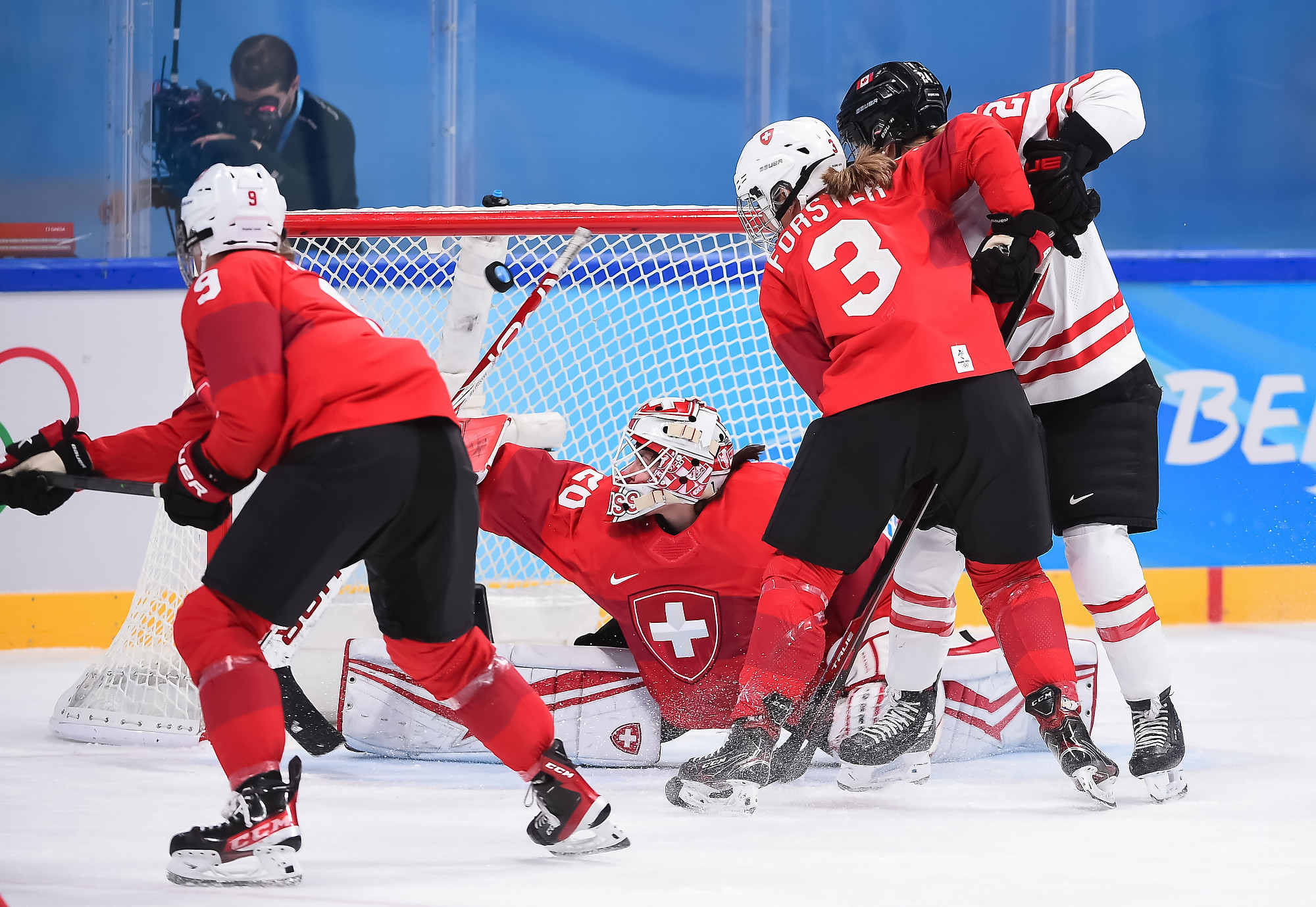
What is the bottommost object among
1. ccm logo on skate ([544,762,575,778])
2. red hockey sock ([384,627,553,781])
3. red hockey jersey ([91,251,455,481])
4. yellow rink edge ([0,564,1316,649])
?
yellow rink edge ([0,564,1316,649])

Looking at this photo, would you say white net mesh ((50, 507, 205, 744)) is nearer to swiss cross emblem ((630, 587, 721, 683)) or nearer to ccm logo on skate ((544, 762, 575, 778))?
swiss cross emblem ((630, 587, 721, 683))

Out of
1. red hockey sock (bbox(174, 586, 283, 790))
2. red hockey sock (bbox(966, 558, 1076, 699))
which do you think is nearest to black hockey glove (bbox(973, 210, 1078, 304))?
red hockey sock (bbox(966, 558, 1076, 699))

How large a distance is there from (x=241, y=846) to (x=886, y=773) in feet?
3.77

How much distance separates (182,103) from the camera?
435cm

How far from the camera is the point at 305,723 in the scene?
2.63 metres

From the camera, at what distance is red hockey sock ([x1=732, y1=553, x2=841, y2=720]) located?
2146 millimetres

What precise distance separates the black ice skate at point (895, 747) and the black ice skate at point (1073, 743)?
0.79 feet

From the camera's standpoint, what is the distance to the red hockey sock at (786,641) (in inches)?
84.5

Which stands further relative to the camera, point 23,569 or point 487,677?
point 23,569

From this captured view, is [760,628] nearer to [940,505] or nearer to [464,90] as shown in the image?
[940,505]

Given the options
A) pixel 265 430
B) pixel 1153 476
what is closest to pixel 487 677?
pixel 265 430

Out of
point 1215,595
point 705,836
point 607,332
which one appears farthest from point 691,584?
point 1215,595

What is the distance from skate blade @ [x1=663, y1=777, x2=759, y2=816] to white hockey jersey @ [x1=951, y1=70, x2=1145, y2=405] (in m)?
0.84

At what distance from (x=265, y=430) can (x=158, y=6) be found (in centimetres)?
311
